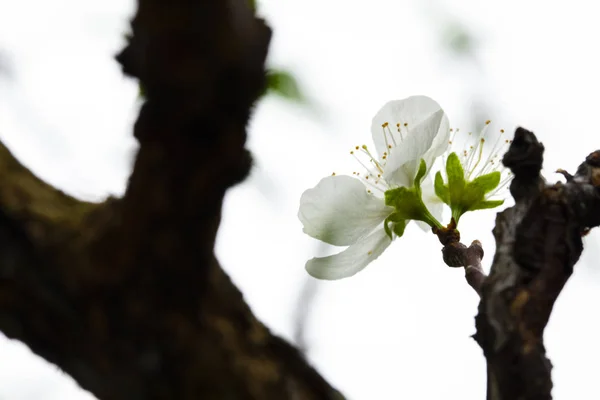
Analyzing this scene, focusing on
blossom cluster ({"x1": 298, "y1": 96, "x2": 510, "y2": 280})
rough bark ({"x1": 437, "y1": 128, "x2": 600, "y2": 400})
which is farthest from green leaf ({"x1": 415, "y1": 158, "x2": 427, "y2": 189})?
rough bark ({"x1": 437, "y1": 128, "x2": 600, "y2": 400})

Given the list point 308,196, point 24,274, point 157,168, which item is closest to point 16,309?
point 24,274

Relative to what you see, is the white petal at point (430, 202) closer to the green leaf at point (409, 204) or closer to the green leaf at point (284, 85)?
the green leaf at point (409, 204)

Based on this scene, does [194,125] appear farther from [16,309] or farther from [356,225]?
[356,225]

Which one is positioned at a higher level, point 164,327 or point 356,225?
point 356,225

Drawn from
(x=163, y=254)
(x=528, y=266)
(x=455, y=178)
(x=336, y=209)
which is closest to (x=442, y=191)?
(x=455, y=178)

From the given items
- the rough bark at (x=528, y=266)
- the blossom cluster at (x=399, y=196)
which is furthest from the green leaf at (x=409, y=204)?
the rough bark at (x=528, y=266)

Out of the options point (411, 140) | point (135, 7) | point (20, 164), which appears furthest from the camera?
point (411, 140)
